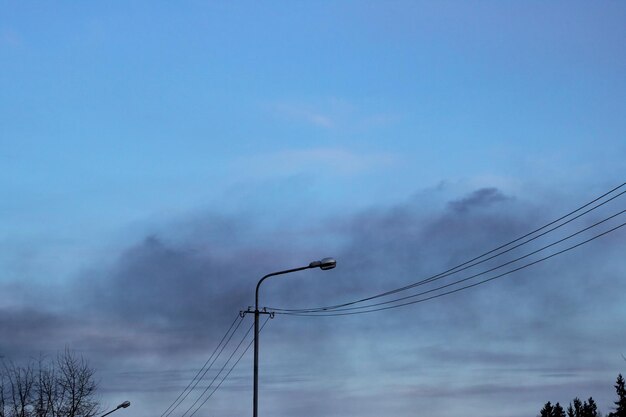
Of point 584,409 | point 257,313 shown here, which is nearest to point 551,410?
point 584,409

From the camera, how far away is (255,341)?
140 ft

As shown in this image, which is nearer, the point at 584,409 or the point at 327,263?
the point at 327,263

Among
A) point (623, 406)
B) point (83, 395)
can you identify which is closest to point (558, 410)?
point (623, 406)

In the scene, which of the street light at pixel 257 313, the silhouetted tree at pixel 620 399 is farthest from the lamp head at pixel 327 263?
the silhouetted tree at pixel 620 399

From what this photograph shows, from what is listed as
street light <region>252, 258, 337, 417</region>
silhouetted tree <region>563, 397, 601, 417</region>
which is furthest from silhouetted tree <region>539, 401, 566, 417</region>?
street light <region>252, 258, 337, 417</region>

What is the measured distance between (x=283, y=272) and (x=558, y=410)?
12215cm

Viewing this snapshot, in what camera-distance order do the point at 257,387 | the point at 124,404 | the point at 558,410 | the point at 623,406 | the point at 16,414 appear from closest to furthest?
the point at 257,387
the point at 124,404
the point at 16,414
the point at 623,406
the point at 558,410

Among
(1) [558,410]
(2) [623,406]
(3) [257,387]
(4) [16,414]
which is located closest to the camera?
(3) [257,387]

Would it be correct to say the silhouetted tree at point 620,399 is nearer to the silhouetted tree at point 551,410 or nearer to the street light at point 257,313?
the silhouetted tree at point 551,410

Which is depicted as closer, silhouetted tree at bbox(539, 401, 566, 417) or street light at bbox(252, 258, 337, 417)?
street light at bbox(252, 258, 337, 417)

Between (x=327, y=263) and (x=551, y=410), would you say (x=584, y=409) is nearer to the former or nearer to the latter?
(x=551, y=410)

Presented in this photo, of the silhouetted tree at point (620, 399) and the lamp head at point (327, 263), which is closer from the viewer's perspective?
the lamp head at point (327, 263)

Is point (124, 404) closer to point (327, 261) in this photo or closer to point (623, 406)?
point (327, 261)

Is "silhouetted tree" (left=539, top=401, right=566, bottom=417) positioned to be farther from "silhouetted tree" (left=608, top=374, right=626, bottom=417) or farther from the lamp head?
the lamp head
